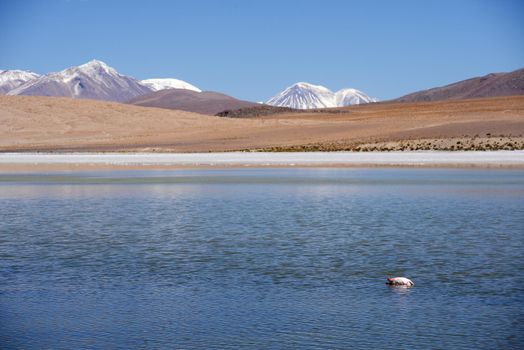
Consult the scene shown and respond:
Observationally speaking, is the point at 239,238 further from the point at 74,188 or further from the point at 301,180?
the point at 301,180

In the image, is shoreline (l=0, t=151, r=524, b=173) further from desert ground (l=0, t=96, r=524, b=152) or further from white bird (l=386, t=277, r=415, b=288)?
white bird (l=386, t=277, r=415, b=288)

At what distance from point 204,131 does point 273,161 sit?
112 ft

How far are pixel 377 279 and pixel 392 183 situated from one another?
709 inches

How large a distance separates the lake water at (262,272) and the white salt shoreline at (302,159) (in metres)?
18.1

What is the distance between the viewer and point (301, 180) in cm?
3117

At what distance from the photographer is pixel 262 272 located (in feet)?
38.4

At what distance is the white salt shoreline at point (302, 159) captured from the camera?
4103 cm

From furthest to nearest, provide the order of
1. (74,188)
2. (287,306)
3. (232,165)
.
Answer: (232,165) → (74,188) → (287,306)

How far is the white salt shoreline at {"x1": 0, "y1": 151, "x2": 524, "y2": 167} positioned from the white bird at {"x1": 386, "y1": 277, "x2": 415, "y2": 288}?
97.7 feet

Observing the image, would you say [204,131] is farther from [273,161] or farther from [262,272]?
[262,272]

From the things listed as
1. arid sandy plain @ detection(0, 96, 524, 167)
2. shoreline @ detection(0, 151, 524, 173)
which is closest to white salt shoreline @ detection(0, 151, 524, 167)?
shoreline @ detection(0, 151, 524, 173)

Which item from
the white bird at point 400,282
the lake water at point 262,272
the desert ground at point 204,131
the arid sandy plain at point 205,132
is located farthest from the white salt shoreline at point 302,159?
the white bird at point 400,282

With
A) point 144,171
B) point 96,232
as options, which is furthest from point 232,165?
point 96,232

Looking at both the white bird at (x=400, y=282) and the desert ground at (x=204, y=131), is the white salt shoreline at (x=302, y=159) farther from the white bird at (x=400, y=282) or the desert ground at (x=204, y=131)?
the white bird at (x=400, y=282)
